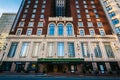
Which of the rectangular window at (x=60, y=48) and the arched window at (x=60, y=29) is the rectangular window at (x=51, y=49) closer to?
the rectangular window at (x=60, y=48)

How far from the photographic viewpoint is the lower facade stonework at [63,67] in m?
26.2

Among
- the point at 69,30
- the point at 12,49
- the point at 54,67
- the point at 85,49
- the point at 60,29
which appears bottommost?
the point at 54,67

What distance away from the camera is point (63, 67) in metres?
27.5

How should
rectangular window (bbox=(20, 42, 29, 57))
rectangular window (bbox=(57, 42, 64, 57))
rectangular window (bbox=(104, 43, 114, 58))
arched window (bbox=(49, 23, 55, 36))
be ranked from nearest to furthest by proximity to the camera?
1. rectangular window (bbox=(104, 43, 114, 58))
2. rectangular window (bbox=(20, 42, 29, 57))
3. rectangular window (bbox=(57, 42, 64, 57))
4. arched window (bbox=(49, 23, 55, 36))

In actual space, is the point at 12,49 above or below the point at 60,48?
below

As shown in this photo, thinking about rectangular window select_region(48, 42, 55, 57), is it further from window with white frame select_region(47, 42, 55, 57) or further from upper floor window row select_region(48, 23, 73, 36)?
upper floor window row select_region(48, 23, 73, 36)

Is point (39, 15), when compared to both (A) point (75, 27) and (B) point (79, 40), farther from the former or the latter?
(B) point (79, 40)

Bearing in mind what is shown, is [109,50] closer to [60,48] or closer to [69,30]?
[69,30]

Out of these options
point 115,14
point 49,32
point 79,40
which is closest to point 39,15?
point 49,32

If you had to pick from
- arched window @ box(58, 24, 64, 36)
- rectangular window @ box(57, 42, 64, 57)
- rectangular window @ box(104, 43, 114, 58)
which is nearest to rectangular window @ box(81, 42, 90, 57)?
rectangular window @ box(104, 43, 114, 58)

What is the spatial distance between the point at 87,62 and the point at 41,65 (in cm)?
1271

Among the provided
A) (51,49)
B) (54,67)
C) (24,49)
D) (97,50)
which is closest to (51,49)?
(51,49)

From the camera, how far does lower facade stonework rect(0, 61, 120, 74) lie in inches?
1030

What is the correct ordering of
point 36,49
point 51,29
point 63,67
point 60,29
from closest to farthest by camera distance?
point 63,67 → point 36,49 → point 51,29 → point 60,29
